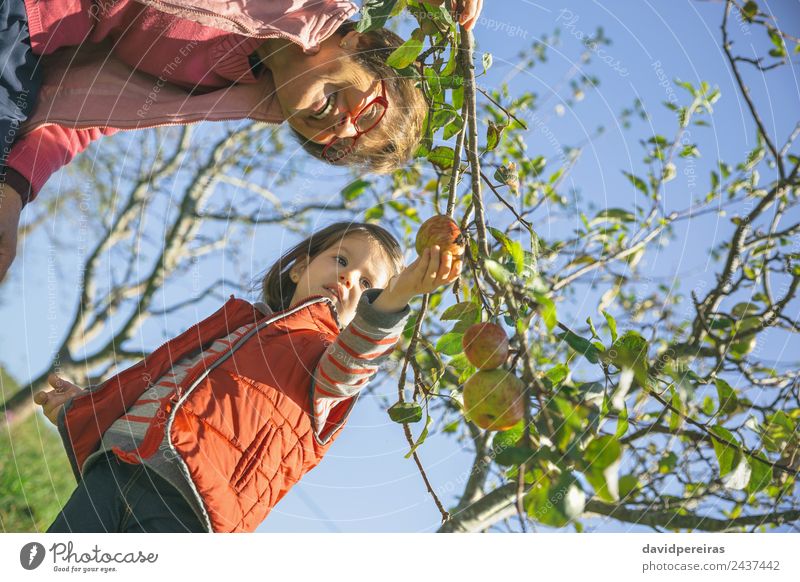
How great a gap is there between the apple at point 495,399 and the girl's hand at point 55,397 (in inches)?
20.2

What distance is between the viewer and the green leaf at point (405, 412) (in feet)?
2.28

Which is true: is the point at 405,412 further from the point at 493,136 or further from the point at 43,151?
the point at 43,151

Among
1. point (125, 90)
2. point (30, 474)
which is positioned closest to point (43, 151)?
point (125, 90)

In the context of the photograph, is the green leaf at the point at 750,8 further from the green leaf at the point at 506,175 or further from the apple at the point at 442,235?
the apple at the point at 442,235

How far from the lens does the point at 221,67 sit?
0.83m

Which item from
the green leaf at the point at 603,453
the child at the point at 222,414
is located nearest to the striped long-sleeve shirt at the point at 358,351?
the child at the point at 222,414

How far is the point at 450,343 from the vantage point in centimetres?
71

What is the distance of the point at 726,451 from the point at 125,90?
720 millimetres

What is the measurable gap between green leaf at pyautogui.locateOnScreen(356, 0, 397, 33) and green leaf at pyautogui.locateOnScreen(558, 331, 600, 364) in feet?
1.09

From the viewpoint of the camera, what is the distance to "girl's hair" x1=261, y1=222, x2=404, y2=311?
3.51 feet

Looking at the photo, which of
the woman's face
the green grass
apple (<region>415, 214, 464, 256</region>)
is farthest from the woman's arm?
the green grass

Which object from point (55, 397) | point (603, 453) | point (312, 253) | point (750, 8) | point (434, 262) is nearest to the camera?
point (603, 453)

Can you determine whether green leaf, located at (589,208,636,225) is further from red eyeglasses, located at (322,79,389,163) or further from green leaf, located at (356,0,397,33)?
green leaf, located at (356,0,397,33)
